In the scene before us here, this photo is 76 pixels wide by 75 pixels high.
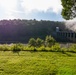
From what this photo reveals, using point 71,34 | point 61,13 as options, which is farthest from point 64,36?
point 61,13

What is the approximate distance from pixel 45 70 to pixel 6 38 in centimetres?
6866

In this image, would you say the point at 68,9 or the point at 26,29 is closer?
the point at 68,9

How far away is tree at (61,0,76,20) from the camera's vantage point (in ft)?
41.1

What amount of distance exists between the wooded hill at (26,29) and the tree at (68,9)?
6413 centimetres

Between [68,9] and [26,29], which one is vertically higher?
[68,9]

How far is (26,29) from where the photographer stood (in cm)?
8469

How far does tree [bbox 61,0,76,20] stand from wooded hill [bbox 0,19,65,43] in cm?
6413

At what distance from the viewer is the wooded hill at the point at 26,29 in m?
79.9

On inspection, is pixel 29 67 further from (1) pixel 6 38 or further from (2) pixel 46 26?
(2) pixel 46 26

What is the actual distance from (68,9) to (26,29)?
72.1 meters

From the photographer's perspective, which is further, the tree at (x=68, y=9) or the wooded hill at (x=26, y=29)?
the wooded hill at (x=26, y=29)

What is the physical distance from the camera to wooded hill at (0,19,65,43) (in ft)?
262

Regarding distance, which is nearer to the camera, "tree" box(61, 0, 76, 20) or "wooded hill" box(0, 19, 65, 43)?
"tree" box(61, 0, 76, 20)

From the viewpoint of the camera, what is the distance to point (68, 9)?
42.1 feet
